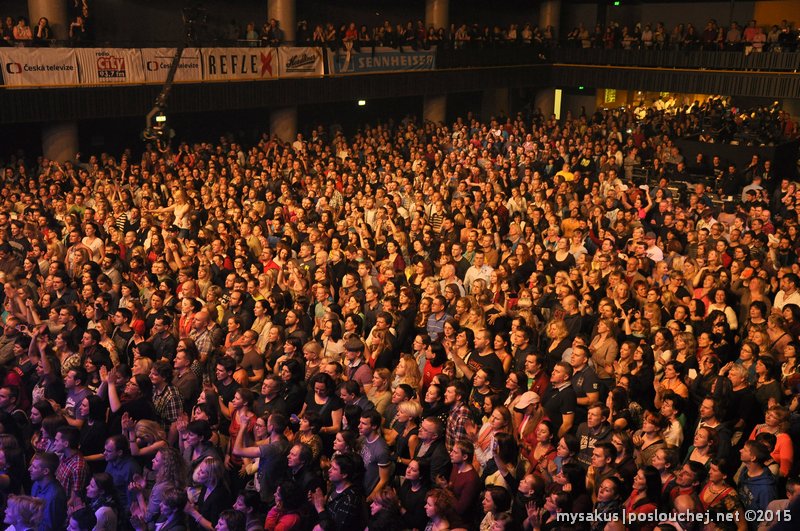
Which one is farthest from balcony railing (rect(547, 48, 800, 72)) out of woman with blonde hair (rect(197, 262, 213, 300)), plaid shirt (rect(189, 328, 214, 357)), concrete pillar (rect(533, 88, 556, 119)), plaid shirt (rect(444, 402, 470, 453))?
plaid shirt (rect(444, 402, 470, 453))

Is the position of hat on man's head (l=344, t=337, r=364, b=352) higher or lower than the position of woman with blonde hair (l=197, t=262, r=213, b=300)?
higher

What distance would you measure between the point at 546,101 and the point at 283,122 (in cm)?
1044

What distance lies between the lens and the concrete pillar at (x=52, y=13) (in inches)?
628

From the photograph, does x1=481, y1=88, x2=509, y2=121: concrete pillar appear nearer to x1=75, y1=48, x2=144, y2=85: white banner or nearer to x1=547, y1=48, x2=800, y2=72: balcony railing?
x1=547, y1=48, x2=800, y2=72: balcony railing

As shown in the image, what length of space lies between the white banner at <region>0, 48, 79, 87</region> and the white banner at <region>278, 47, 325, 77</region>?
4705mm

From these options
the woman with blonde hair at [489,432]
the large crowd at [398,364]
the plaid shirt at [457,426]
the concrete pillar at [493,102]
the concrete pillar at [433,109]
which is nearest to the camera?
the large crowd at [398,364]

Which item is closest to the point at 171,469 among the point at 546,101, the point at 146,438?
the point at 146,438

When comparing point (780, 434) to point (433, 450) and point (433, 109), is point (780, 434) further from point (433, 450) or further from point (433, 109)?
point (433, 109)

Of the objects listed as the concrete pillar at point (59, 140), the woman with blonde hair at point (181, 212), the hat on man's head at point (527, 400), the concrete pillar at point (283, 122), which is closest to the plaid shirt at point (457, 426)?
the hat on man's head at point (527, 400)

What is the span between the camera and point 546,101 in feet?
88.4

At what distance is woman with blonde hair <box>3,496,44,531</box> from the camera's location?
4441 mm

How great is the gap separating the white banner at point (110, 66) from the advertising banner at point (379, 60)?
4868 millimetres

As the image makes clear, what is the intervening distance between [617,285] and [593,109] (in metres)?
22.1

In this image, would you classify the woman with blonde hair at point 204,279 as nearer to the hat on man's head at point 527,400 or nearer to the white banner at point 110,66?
the hat on man's head at point 527,400
